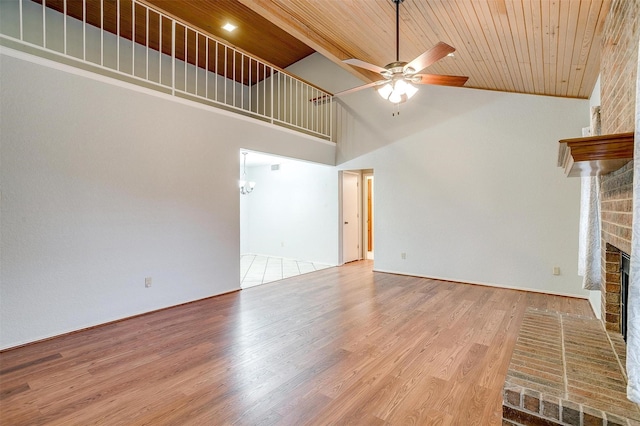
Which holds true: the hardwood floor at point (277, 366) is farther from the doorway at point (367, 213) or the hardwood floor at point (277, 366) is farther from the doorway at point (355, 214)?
the doorway at point (367, 213)

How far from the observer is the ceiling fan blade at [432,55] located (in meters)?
2.44

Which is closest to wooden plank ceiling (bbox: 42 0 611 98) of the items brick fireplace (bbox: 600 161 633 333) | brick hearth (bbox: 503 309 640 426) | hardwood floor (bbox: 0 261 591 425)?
brick fireplace (bbox: 600 161 633 333)

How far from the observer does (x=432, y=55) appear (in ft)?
8.50

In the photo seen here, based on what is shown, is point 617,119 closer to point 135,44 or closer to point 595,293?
point 595,293

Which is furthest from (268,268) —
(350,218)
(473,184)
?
(473,184)

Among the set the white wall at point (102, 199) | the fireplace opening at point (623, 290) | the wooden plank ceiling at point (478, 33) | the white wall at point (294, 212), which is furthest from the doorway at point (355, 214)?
the fireplace opening at point (623, 290)

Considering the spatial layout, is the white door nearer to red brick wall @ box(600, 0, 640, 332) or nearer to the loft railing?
the loft railing

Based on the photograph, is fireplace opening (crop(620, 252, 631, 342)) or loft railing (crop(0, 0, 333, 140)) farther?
loft railing (crop(0, 0, 333, 140))

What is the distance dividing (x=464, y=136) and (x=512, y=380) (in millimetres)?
4360

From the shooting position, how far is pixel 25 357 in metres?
2.70

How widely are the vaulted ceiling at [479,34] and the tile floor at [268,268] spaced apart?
3687 mm

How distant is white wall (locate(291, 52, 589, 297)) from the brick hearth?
2.75 metres

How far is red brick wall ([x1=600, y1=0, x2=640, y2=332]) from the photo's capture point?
1.71m

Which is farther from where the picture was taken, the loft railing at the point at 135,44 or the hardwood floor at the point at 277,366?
the loft railing at the point at 135,44
